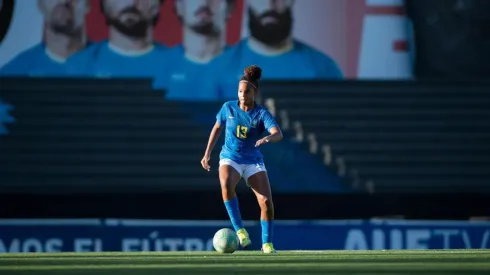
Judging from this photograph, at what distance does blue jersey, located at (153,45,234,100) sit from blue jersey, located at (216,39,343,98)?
0.16 m

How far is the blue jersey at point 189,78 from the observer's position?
62.7ft

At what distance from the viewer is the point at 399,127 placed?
19359 mm

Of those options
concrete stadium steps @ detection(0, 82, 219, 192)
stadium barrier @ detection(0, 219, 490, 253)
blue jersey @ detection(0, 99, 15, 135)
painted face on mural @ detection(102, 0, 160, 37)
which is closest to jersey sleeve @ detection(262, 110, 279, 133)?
stadium barrier @ detection(0, 219, 490, 253)

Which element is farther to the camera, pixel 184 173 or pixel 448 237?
pixel 184 173

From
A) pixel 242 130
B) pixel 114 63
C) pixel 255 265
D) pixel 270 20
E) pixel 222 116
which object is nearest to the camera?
pixel 255 265

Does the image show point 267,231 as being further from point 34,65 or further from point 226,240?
point 34,65

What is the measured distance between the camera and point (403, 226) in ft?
53.7

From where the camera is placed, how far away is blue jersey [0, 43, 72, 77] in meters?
18.9

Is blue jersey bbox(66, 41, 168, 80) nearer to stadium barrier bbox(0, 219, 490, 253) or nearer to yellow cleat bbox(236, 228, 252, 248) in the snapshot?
stadium barrier bbox(0, 219, 490, 253)

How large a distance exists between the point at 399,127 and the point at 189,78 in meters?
3.46

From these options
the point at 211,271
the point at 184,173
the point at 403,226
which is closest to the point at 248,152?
the point at 211,271

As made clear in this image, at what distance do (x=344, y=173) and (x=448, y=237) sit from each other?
10.7ft

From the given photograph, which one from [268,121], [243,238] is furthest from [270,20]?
[243,238]

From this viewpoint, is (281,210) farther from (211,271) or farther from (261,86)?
(211,271)
